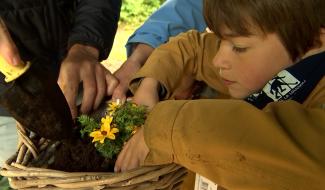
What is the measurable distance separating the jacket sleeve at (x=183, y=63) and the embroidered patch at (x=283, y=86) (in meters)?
0.31

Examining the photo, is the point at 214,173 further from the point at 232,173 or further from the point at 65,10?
the point at 65,10

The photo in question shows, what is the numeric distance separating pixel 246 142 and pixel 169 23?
96 cm

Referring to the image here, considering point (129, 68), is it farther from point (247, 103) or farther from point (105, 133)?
point (247, 103)

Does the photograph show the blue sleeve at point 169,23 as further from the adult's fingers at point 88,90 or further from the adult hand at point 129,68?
the adult's fingers at point 88,90

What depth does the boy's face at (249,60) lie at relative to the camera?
114cm

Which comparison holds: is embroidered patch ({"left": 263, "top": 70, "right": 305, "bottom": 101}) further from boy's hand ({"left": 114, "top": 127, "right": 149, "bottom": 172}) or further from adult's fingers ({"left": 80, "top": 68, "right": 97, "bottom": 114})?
adult's fingers ({"left": 80, "top": 68, "right": 97, "bottom": 114})

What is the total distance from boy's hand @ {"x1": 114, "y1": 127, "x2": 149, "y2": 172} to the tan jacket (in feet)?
0.15

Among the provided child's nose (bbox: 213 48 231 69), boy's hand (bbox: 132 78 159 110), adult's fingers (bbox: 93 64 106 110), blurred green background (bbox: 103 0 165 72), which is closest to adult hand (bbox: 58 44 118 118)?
adult's fingers (bbox: 93 64 106 110)

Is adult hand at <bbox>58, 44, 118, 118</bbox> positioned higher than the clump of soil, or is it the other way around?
adult hand at <bbox>58, 44, 118, 118</bbox>

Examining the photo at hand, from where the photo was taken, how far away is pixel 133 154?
3.27 feet

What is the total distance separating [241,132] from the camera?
0.82m

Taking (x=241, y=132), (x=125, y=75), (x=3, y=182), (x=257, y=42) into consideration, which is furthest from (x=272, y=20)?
(x=3, y=182)

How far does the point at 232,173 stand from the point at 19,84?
0.44 m

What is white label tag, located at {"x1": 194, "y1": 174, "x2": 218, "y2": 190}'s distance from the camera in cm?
97
